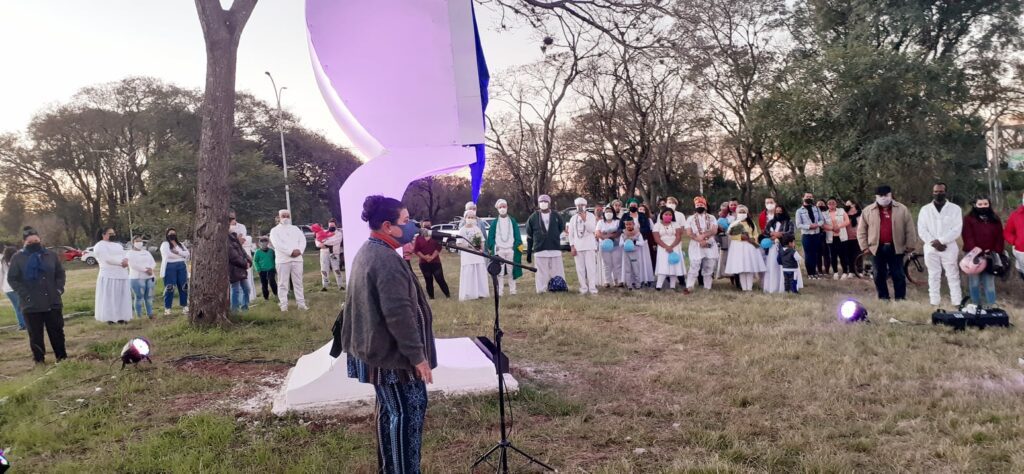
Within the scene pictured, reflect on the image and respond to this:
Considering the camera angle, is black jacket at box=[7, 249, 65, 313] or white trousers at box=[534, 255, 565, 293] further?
white trousers at box=[534, 255, 565, 293]

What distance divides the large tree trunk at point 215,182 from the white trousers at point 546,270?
18.1ft

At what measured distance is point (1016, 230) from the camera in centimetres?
906

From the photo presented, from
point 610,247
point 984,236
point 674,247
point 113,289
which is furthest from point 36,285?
point 984,236

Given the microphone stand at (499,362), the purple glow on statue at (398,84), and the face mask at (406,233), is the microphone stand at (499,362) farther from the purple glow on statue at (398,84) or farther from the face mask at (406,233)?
the purple glow on statue at (398,84)

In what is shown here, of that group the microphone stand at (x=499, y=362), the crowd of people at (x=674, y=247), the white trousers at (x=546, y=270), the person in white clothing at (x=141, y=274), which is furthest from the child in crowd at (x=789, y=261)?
the person in white clothing at (x=141, y=274)

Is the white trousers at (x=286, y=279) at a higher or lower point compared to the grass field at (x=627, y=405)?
higher

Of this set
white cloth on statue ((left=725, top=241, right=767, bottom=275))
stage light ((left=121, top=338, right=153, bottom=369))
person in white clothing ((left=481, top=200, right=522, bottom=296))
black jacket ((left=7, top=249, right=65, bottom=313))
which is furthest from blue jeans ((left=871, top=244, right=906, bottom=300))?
black jacket ((left=7, top=249, right=65, bottom=313))

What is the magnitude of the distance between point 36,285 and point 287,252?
386 cm

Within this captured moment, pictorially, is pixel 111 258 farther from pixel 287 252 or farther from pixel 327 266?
pixel 327 266

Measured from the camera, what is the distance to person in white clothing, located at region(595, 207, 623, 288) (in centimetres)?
1236

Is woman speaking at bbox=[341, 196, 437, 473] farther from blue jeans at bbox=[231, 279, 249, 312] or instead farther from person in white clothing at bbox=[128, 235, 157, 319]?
person in white clothing at bbox=[128, 235, 157, 319]

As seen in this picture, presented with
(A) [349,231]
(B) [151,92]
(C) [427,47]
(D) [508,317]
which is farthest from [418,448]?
(B) [151,92]

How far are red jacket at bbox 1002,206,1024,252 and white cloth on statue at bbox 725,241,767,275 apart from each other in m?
3.46

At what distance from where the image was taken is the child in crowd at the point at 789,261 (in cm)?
1076
